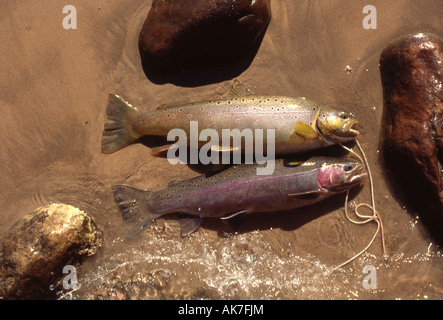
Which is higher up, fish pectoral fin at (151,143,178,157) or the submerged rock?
fish pectoral fin at (151,143,178,157)

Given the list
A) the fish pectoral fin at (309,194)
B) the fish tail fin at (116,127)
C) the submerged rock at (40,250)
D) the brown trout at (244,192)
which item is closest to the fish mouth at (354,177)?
the brown trout at (244,192)

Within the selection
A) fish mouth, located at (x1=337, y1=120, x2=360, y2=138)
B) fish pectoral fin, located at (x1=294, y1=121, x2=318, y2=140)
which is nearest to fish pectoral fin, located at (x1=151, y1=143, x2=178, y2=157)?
fish pectoral fin, located at (x1=294, y1=121, x2=318, y2=140)

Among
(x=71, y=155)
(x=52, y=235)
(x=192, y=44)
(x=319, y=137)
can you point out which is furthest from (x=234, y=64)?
(x=52, y=235)

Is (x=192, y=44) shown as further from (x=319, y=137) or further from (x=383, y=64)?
(x=383, y=64)

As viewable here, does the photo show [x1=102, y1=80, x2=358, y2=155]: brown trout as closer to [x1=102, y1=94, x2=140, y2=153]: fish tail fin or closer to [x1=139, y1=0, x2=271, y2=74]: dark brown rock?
[x1=102, y1=94, x2=140, y2=153]: fish tail fin

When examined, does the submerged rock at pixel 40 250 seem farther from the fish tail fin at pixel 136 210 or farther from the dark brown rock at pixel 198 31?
the dark brown rock at pixel 198 31

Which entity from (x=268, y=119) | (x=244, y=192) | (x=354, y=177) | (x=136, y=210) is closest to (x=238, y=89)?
(x=268, y=119)

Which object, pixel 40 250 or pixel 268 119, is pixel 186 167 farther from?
pixel 40 250
